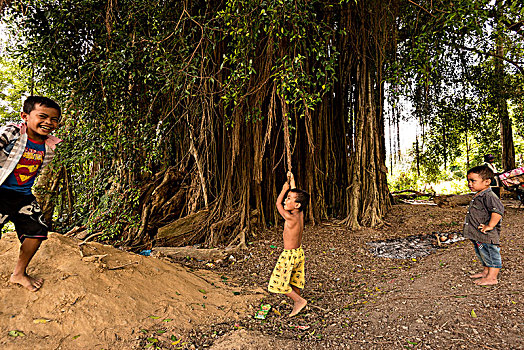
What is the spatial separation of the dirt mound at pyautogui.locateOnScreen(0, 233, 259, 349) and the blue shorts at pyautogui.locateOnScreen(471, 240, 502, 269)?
1.87 meters

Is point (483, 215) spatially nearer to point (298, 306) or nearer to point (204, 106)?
point (298, 306)

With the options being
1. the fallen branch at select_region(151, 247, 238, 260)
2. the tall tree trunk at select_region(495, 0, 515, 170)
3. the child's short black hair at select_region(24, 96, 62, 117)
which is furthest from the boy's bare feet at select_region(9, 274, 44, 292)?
the tall tree trunk at select_region(495, 0, 515, 170)

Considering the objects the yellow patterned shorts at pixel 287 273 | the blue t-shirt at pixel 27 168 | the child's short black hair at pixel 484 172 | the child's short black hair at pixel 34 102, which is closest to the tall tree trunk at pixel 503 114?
the child's short black hair at pixel 484 172

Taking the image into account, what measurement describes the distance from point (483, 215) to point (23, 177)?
327 centimetres

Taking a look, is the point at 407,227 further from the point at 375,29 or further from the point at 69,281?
the point at 69,281

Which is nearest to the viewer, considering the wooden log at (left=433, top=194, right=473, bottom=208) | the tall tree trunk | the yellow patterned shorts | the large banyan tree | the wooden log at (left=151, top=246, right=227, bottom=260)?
the yellow patterned shorts

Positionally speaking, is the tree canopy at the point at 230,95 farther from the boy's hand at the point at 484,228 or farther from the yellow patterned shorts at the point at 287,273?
the boy's hand at the point at 484,228

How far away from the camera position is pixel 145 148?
357cm

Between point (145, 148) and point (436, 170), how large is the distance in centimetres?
667

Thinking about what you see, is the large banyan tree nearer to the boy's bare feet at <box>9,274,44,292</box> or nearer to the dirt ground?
the dirt ground

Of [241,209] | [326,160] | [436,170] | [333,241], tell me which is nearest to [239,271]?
[241,209]

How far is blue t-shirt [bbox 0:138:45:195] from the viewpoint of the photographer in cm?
185

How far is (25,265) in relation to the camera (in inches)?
73.6

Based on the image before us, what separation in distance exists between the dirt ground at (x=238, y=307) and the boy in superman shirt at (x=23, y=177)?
0.23m
